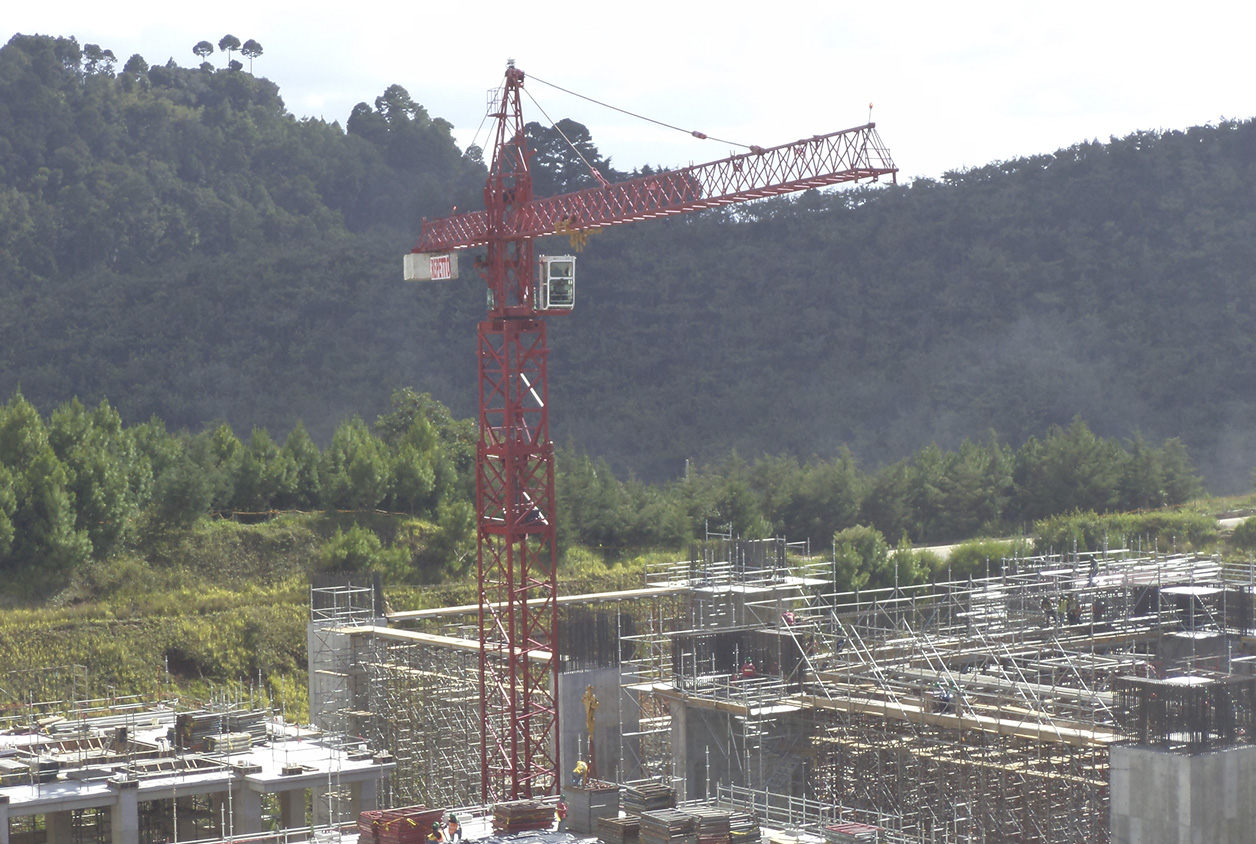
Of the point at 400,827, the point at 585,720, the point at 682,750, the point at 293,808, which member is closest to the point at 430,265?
the point at 585,720

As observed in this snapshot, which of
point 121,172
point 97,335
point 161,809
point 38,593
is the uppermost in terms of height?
point 121,172

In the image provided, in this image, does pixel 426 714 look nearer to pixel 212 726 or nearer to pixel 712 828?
pixel 212 726

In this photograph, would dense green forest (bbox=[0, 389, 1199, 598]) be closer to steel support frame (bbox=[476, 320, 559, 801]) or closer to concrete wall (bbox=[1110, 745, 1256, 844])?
steel support frame (bbox=[476, 320, 559, 801])

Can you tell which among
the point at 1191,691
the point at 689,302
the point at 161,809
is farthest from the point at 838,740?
the point at 689,302

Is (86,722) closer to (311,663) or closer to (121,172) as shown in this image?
(311,663)

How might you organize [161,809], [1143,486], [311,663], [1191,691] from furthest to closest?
[1143,486] < [311,663] < [161,809] < [1191,691]

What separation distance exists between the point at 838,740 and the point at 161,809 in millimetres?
14485

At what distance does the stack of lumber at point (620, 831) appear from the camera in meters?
26.9

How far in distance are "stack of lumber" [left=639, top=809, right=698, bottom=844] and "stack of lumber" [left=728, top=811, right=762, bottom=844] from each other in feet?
2.03

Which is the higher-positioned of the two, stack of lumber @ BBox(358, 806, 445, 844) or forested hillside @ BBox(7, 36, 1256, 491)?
forested hillside @ BBox(7, 36, 1256, 491)

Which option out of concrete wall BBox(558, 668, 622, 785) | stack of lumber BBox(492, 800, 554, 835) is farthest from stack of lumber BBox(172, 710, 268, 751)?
stack of lumber BBox(492, 800, 554, 835)

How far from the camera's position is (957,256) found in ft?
381

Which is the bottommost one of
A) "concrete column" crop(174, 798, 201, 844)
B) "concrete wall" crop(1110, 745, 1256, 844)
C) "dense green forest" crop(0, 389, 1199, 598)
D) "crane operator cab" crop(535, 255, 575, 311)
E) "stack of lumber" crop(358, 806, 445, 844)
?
"concrete column" crop(174, 798, 201, 844)

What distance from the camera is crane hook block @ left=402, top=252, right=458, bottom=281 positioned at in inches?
1656
